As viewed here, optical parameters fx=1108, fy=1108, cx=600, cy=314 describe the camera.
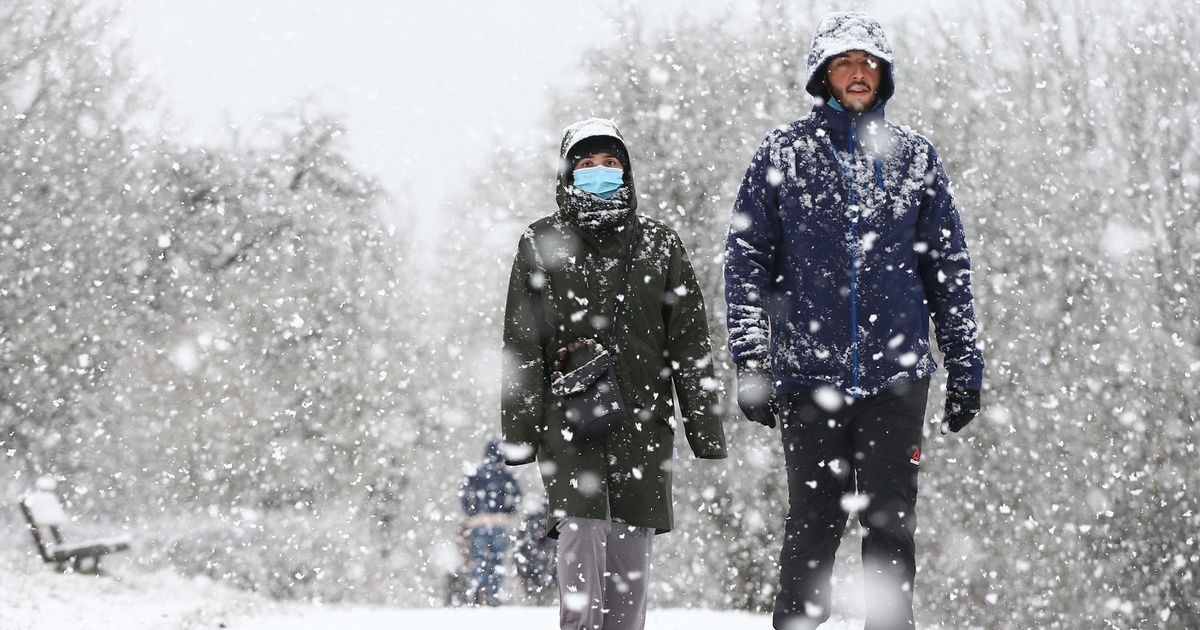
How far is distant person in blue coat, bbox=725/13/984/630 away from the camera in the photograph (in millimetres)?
3508

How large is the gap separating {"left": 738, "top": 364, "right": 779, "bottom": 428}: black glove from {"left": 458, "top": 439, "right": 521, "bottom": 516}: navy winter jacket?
6504 mm

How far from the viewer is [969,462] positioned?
42.2 feet

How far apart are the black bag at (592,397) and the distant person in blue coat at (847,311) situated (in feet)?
1.54

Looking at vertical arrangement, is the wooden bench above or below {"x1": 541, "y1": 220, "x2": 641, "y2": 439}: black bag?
below

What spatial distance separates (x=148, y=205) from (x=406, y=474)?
6.97 meters

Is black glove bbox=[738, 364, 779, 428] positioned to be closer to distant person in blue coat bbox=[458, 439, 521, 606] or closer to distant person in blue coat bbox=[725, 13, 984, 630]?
distant person in blue coat bbox=[725, 13, 984, 630]

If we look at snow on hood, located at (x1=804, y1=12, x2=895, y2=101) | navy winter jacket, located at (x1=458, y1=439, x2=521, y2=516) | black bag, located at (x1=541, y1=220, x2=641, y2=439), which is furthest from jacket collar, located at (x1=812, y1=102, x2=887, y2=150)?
navy winter jacket, located at (x1=458, y1=439, x2=521, y2=516)

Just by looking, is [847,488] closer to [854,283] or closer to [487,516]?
[854,283]

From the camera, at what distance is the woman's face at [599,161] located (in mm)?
4094

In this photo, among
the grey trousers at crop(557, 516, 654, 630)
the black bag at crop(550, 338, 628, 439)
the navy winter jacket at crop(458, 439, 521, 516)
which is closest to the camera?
the grey trousers at crop(557, 516, 654, 630)

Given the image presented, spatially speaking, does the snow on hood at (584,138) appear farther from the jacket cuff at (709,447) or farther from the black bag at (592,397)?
the jacket cuff at (709,447)

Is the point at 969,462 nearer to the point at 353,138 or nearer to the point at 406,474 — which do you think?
the point at 406,474

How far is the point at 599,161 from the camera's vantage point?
410cm

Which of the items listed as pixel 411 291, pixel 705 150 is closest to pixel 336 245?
pixel 411 291
